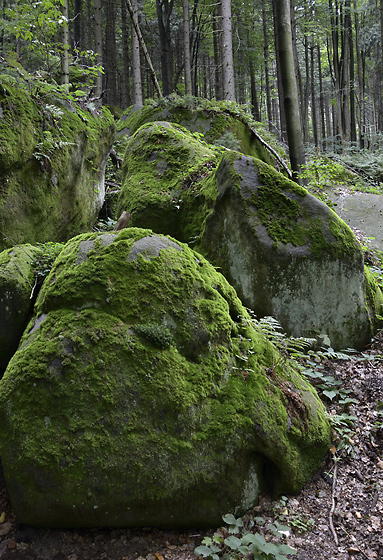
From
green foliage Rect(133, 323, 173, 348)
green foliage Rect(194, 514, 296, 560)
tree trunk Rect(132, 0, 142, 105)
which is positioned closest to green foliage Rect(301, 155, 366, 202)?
green foliage Rect(133, 323, 173, 348)

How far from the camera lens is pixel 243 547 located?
2580 mm

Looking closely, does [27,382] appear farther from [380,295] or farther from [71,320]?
[380,295]

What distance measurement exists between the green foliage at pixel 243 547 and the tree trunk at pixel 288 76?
561 centimetres

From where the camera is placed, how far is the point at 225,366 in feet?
11.2

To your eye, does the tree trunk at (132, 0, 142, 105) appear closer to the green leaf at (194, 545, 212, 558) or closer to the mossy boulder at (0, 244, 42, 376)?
the mossy boulder at (0, 244, 42, 376)

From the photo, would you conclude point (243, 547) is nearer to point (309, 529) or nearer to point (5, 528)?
point (309, 529)

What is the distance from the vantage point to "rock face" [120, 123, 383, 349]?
4859 millimetres

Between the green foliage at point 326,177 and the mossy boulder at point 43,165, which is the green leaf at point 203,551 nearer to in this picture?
the mossy boulder at point 43,165

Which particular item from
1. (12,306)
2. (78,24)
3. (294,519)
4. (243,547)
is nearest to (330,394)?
(294,519)

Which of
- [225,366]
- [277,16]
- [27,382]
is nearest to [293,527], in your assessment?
[225,366]

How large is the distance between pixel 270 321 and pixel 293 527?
216 centimetres

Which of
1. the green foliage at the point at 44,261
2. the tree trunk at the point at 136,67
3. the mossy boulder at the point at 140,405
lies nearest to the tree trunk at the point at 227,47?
the tree trunk at the point at 136,67

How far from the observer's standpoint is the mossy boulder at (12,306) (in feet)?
12.4

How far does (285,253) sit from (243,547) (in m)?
3.28
